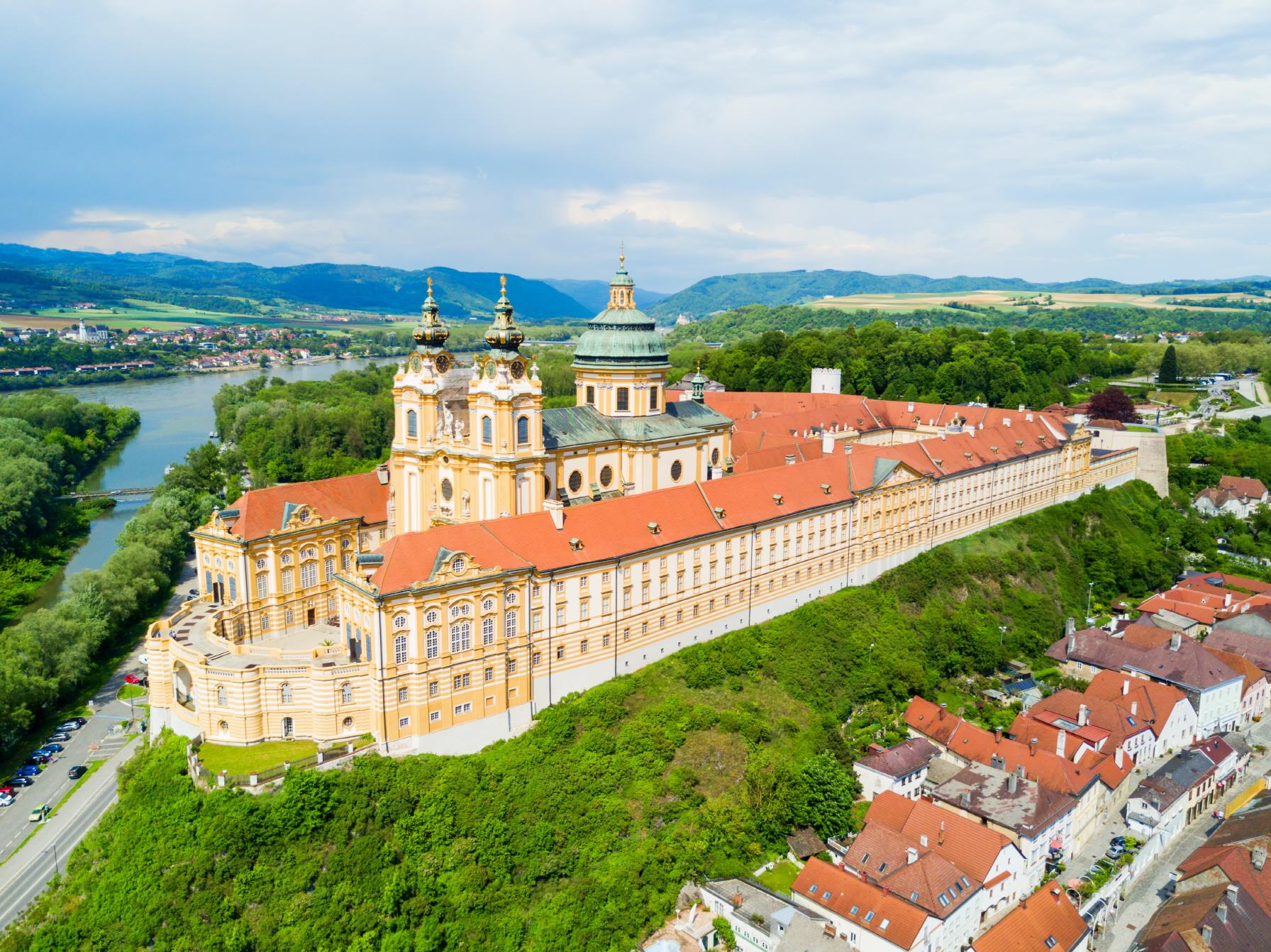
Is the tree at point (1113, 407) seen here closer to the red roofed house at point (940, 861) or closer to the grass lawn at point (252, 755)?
the red roofed house at point (940, 861)

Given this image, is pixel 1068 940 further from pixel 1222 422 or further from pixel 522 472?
pixel 1222 422

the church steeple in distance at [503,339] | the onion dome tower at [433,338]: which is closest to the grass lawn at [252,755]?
the church steeple in distance at [503,339]

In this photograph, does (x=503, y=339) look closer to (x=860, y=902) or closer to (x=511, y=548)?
(x=511, y=548)

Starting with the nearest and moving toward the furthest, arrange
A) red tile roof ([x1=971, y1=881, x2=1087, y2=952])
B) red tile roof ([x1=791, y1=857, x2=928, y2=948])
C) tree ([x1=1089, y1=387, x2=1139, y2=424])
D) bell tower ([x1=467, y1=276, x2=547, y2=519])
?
1. red tile roof ([x1=971, y1=881, x2=1087, y2=952])
2. red tile roof ([x1=791, y1=857, x2=928, y2=948])
3. bell tower ([x1=467, y1=276, x2=547, y2=519])
4. tree ([x1=1089, y1=387, x2=1139, y2=424])

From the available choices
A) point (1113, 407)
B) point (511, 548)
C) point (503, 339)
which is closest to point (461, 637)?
point (511, 548)

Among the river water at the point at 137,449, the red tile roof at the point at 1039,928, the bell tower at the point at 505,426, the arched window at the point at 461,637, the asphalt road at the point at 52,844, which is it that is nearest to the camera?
the red tile roof at the point at 1039,928

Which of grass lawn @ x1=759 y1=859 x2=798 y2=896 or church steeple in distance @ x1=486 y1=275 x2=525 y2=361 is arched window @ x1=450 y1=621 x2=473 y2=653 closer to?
church steeple in distance @ x1=486 y1=275 x2=525 y2=361

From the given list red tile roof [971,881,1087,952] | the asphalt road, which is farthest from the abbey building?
red tile roof [971,881,1087,952]
